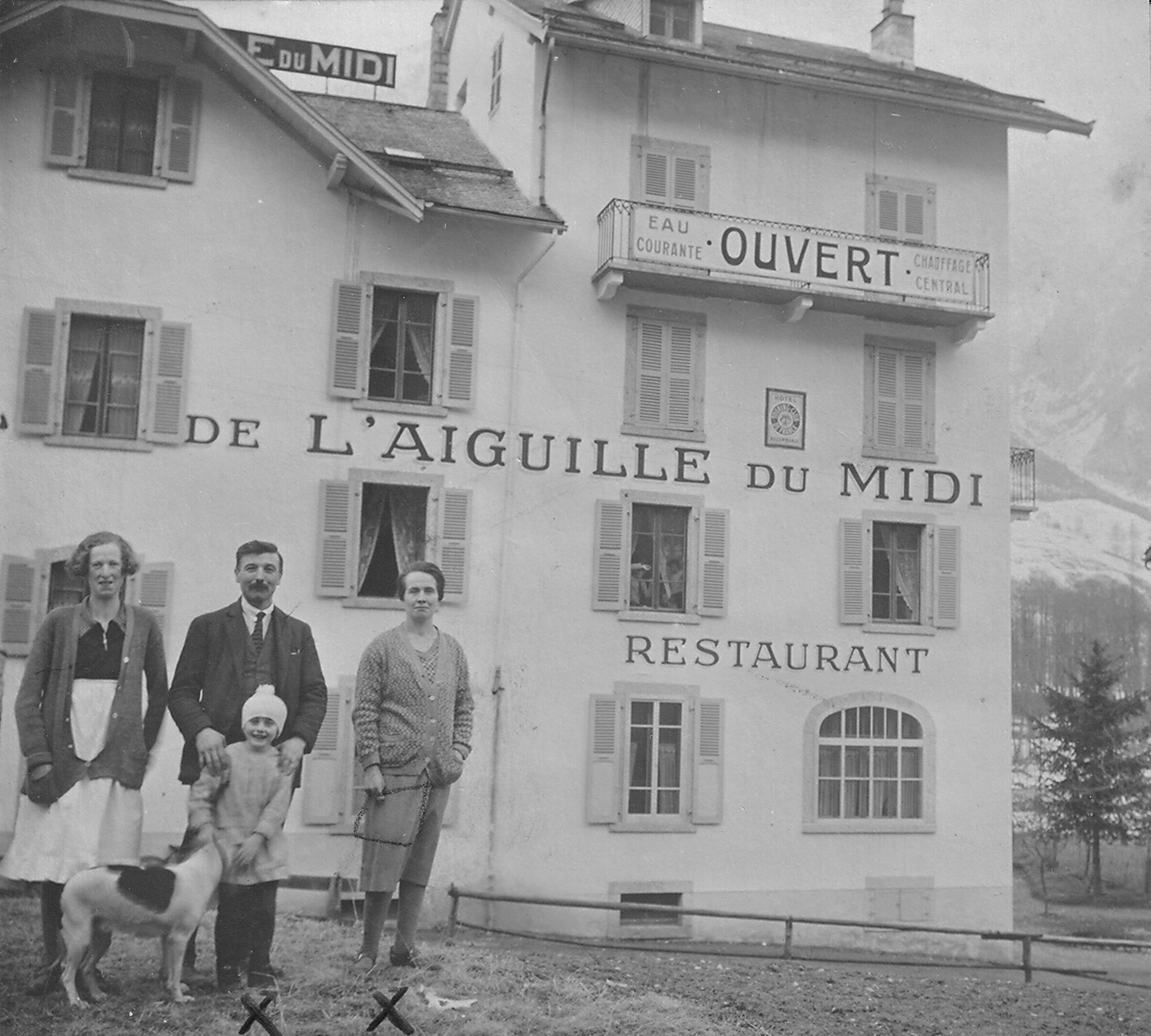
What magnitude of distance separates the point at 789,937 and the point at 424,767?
2659mm

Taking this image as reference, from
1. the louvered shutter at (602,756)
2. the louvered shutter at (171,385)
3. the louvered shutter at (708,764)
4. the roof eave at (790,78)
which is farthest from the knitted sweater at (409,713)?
the roof eave at (790,78)

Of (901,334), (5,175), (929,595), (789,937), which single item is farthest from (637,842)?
(5,175)

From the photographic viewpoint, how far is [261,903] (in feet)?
20.8

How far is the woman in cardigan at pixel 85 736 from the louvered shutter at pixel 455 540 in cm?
243

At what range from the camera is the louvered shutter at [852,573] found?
30.6 feet

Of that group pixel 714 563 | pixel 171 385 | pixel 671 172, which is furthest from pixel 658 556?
pixel 171 385

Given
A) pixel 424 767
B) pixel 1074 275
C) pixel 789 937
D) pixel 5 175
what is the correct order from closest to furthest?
pixel 424 767, pixel 5 175, pixel 789 937, pixel 1074 275

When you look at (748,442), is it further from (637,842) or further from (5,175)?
(5,175)

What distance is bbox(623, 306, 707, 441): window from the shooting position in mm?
9359

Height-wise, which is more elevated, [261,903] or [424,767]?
[424,767]

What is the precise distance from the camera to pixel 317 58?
873cm

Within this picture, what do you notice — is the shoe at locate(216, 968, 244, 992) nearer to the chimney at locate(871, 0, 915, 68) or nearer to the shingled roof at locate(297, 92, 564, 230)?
the shingled roof at locate(297, 92, 564, 230)

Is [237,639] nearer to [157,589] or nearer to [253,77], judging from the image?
[157,589]

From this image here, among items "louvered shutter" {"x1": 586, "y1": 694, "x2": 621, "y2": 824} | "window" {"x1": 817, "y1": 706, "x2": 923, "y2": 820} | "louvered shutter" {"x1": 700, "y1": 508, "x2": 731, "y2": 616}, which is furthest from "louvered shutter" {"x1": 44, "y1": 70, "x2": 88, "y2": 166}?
"window" {"x1": 817, "y1": 706, "x2": 923, "y2": 820}
